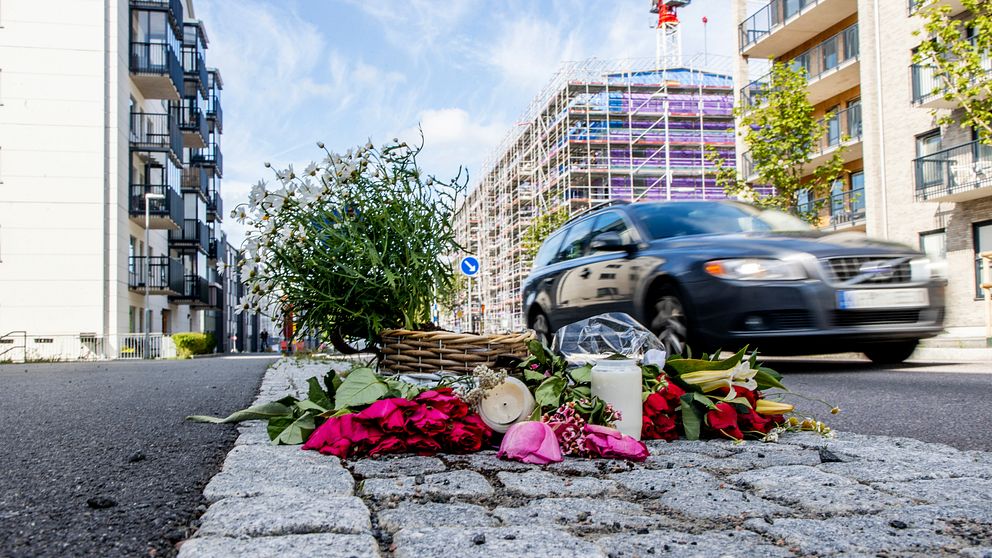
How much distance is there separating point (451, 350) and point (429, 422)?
694 millimetres

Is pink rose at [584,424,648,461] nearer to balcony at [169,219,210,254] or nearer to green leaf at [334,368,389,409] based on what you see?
green leaf at [334,368,389,409]

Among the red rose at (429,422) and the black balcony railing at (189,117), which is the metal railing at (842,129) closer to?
the red rose at (429,422)

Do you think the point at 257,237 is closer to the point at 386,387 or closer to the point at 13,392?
the point at 386,387

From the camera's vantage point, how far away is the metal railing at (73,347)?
22.6 meters

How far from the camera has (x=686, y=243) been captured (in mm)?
6426

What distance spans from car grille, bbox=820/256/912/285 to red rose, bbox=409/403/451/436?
430 cm

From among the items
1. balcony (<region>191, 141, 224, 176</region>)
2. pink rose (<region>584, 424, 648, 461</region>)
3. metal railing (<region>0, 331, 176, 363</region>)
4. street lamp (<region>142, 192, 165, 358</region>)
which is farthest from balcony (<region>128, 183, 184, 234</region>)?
pink rose (<region>584, 424, 648, 461</region>)

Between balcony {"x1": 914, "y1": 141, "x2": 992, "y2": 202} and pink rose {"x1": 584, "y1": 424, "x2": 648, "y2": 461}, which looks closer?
pink rose {"x1": 584, "y1": 424, "x2": 648, "y2": 461}

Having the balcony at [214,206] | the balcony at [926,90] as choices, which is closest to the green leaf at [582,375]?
the balcony at [926,90]

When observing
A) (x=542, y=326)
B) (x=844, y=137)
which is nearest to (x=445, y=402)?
(x=542, y=326)

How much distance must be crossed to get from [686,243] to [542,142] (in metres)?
53.0

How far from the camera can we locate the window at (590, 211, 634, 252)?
23.1 feet

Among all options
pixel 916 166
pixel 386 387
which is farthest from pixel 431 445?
pixel 916 166

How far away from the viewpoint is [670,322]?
6.32 m
